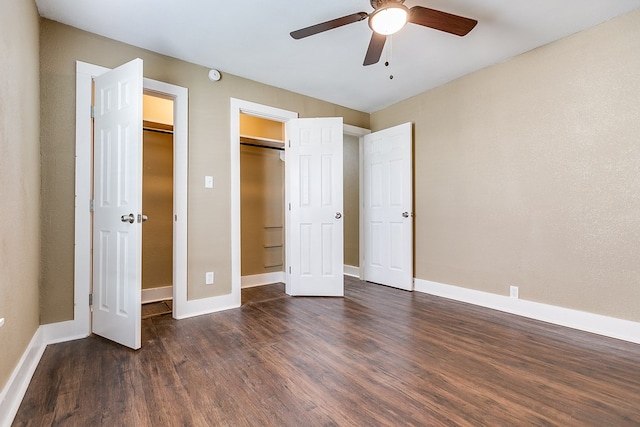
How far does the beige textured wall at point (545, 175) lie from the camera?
2.36 meters

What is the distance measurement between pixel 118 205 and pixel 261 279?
7.74ft

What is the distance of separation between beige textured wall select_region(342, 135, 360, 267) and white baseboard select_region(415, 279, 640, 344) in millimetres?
1555

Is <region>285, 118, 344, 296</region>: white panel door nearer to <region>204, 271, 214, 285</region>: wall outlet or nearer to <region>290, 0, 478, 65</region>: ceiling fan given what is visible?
<region>204, 271, 214, 285</region>: wall outlet

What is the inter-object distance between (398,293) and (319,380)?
2219mm

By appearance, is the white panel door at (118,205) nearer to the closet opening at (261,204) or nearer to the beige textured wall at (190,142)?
the beige textured wall at (190,142)

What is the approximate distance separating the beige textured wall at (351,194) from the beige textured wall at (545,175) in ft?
4.45

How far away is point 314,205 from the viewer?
373 cm

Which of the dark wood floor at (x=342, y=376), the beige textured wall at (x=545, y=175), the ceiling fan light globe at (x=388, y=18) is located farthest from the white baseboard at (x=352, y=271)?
the ceiling fan light globe at (x=388, y=18)

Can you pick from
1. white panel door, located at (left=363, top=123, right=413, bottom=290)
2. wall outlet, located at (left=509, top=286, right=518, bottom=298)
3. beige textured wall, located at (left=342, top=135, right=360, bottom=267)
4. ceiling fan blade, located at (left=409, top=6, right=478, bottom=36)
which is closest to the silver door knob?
ceiling fan blade, located at (left=409, top=6, right=478, bottom=36)

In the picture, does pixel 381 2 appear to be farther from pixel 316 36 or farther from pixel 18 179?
pixel 18 179

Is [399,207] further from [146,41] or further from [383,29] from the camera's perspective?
[146,41]

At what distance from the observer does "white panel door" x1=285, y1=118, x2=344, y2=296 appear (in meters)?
3.69

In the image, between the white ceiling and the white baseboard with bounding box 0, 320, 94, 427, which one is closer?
the white baseboard with bounding box 0, 320, 94, 427

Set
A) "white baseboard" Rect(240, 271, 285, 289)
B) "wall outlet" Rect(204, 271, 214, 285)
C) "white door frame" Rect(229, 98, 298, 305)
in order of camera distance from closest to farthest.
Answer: "wall outlet" Rect(204, 271, 214, 285), "white door frame" Rect(229, 98, 298, 305), "white baseboard" Rect(240, 271, 285, 289)
